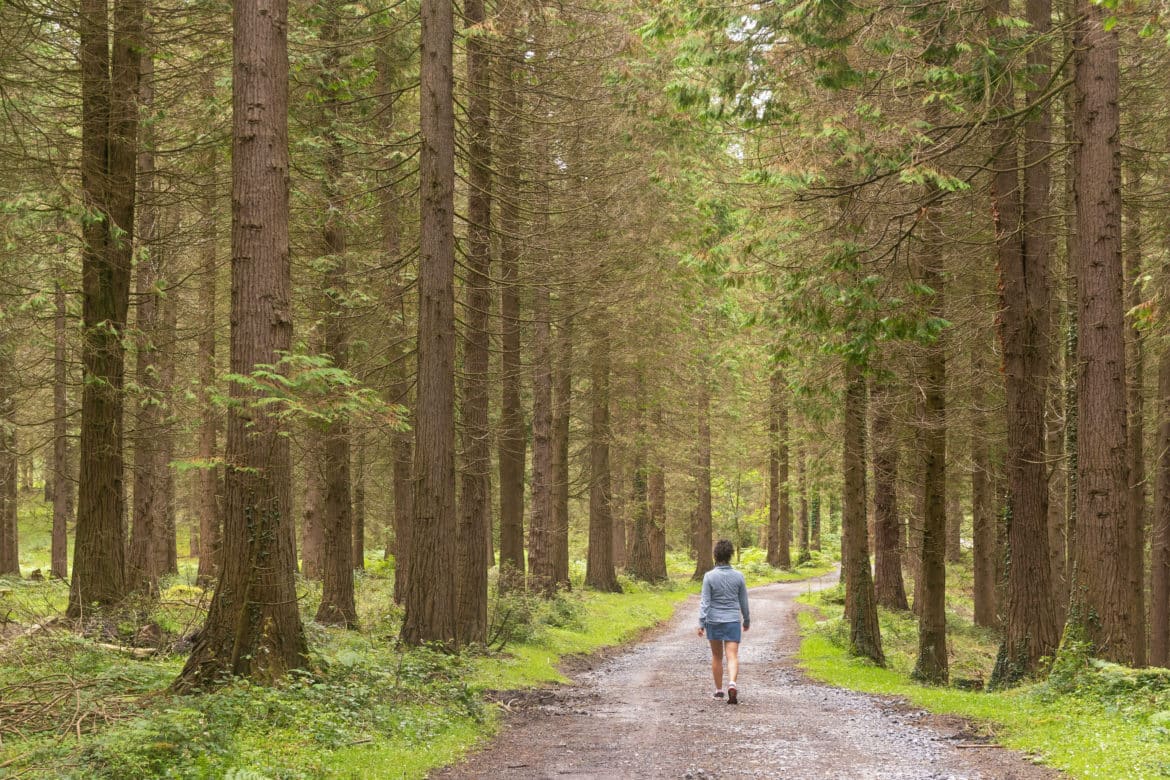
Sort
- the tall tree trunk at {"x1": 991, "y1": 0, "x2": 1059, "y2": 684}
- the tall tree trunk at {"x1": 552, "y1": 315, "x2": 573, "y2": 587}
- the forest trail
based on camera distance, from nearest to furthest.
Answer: the forest trail → the tall tree trunk at {"x1": 991, "y1": 0, "x2": 1059, "y2": 684} → the tall tree trunk at {"x1": 552, "y1": 315, "x2": 573, "y2": 587}

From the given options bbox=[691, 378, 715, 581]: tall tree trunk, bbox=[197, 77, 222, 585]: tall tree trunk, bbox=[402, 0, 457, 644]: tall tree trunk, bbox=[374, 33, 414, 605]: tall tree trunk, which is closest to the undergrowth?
bbox=[402, 0, 457, 644]: tall tree trunk

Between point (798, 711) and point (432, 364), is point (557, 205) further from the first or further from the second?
point (798, 711)

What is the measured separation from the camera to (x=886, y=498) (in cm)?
1878

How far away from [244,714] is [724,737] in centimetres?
444

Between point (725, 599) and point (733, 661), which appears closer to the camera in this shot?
point (733, 661)

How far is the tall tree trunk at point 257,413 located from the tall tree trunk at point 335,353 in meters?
5.12

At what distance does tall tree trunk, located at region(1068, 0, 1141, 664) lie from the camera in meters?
9.52

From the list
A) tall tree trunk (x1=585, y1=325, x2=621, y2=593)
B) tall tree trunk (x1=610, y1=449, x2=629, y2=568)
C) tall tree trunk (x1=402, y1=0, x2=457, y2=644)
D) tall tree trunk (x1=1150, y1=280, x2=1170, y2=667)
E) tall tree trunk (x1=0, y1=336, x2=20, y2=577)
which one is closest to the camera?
tall tree trunk (x1=402, y1=0, x2=457, y2=644)

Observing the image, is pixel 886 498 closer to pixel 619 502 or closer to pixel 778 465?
pixel 619 502

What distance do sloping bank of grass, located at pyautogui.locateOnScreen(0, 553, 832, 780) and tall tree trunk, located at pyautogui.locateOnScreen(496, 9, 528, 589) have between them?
600 cm

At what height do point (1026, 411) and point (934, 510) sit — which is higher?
point (1026, 411)

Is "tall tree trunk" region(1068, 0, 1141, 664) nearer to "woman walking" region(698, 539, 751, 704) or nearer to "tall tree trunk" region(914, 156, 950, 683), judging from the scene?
"tall tree trunk" region(914, 156, 950, 683)

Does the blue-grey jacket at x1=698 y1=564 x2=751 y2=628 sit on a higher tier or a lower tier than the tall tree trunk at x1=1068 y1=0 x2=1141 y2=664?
lower

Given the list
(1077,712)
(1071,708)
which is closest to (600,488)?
(1071,708)
